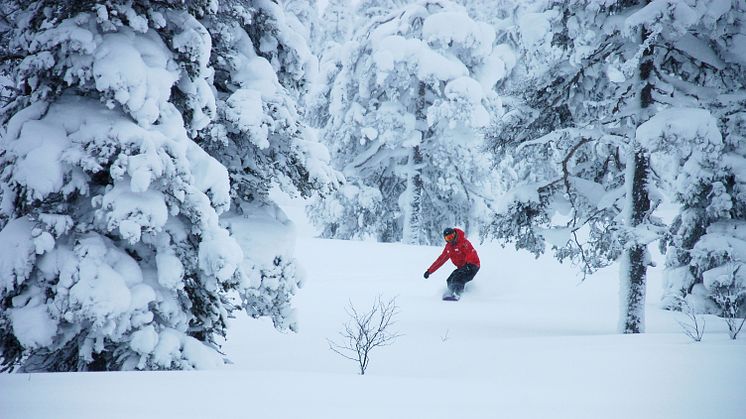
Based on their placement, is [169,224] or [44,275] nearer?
[44,275]

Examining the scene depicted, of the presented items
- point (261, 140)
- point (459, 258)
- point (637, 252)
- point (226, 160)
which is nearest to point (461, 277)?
point (459, 258)

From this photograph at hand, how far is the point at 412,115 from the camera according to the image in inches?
701

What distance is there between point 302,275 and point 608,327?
224 inches

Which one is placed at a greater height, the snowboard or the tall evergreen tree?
the tall evergreen tree

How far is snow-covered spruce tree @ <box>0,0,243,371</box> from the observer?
14.8ft

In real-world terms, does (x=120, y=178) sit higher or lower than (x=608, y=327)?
higher

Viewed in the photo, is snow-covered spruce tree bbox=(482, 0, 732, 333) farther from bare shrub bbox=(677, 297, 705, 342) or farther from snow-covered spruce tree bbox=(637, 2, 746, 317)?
bare shrub bbox=(677, 297, 705, 342)

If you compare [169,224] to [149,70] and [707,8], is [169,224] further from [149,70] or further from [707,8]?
[707,8]

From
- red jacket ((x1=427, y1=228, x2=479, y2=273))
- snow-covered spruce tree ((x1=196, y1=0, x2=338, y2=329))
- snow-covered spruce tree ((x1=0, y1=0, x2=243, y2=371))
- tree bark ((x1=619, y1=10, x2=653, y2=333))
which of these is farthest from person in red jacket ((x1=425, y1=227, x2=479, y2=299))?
snow-covered spruce tree ((x1=0, y1=0, x2=243, y2=371))

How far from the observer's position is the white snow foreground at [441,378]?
329 centimetres

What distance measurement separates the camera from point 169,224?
5.12 m

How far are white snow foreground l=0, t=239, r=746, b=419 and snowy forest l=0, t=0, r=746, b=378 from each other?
850 millimetres

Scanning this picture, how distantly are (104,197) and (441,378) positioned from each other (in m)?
3.51

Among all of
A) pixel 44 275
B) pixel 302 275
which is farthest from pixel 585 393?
pixel 44 275
